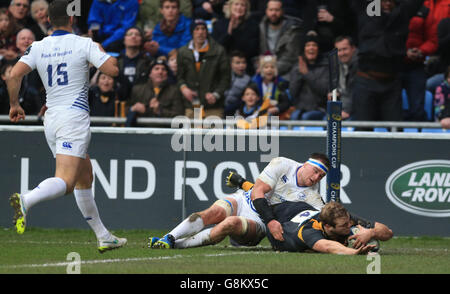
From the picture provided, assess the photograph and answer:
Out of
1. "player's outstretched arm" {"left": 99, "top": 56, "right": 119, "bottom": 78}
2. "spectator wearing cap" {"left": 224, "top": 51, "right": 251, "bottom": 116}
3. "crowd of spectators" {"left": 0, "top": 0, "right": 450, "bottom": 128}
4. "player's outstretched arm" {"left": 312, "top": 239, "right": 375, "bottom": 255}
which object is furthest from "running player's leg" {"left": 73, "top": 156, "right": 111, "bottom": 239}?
"spectator wearing cap" {"left": 224, "top": 51, "right": 251, "bottom": 116}

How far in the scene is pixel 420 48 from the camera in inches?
596

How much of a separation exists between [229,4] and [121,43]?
78.9 inches

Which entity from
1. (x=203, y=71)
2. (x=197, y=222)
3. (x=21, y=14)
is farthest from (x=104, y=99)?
(x=197, y=222)

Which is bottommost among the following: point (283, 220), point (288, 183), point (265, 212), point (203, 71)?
point (283, 220)

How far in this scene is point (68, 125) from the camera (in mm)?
9141

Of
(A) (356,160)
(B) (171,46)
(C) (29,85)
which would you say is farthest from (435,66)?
(C) (29,85)

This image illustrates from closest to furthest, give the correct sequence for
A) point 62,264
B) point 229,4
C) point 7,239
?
1. point 62,264
2. point 7,239
3. point 229,4

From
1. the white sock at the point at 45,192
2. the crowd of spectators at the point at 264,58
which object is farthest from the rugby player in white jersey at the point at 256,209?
the crowd of spectators at the point at 264,58

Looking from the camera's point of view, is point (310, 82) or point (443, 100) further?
point (310, 82)

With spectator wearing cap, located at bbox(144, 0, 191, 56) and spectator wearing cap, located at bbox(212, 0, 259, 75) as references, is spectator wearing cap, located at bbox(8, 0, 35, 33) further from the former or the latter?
spectator wearing cap, located at bbox(212, 0, 259, 75)

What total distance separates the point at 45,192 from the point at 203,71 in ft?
22.0

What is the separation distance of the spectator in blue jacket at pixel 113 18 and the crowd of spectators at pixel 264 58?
0.06 feet

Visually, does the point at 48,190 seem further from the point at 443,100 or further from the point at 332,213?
the point at 443,100
